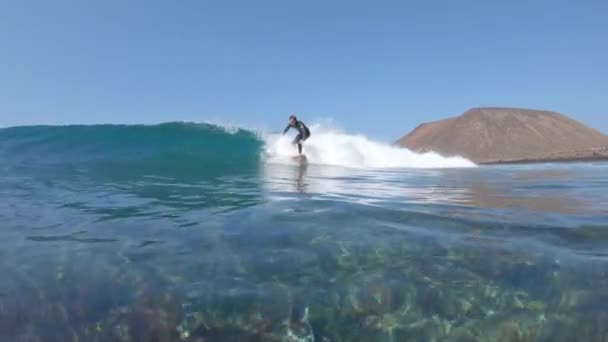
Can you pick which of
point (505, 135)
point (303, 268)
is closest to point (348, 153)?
point (303, 268)

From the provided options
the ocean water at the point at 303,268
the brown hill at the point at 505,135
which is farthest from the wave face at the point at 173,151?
the brown hill at the point at 505,135

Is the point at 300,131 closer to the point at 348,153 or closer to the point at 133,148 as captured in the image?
the point at 348,153

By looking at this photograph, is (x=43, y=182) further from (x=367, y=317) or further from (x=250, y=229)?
(x=367, y=317)

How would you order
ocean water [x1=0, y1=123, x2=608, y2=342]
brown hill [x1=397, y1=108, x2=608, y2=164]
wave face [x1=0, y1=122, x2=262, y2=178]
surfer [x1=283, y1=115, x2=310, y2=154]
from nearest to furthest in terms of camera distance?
ocean water [x1=0, y1=123, x2=608, y2=342], wave face [x1=0, y1=122, x2=262, y2=178], surfer [x1=283, y1=115, x2=310, y2=154], brown hill [x1=397, y1=108, x2=608, y2=164]

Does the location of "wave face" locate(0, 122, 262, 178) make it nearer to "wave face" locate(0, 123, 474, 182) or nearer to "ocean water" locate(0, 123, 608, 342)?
"wave face" locate(0, 123, 474, 182)

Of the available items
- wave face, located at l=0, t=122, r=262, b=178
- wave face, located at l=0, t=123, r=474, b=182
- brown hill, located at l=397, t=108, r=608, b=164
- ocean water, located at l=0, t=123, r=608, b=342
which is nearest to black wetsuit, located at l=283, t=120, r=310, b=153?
wave face, located at l=0, t=123, r=474, b=182
